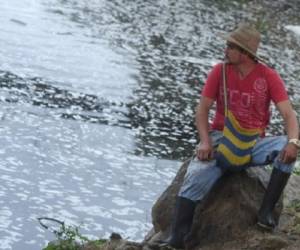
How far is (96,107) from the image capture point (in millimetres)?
18906

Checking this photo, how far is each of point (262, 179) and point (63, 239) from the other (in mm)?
2894

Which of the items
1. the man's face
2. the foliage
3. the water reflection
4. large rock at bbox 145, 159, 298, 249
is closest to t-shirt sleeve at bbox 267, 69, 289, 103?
the man's face

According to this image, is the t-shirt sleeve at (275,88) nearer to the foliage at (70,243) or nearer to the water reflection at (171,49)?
the foliage at (70,243)

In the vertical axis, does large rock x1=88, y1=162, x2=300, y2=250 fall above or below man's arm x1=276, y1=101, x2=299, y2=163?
below

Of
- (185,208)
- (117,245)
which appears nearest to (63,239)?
(117,245)

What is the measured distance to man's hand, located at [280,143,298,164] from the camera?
785cm

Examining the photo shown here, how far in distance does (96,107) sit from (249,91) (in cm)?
1107

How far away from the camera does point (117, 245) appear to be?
8.77 m

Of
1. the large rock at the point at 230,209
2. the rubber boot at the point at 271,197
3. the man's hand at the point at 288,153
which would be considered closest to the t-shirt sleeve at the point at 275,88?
the man's hand at the point at 288,153

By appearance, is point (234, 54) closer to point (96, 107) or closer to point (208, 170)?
point (208, 170)

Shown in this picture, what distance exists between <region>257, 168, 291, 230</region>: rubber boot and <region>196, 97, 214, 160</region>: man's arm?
28.7 inches

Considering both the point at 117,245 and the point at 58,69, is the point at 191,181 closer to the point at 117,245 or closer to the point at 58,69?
the point at 117,245

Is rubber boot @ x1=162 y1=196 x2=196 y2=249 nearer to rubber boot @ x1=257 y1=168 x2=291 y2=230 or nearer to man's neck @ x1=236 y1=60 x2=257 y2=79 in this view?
rubber boot @ x1=257 y1=168 x2=291 y2=230

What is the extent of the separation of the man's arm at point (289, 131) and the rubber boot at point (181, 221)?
114cm
